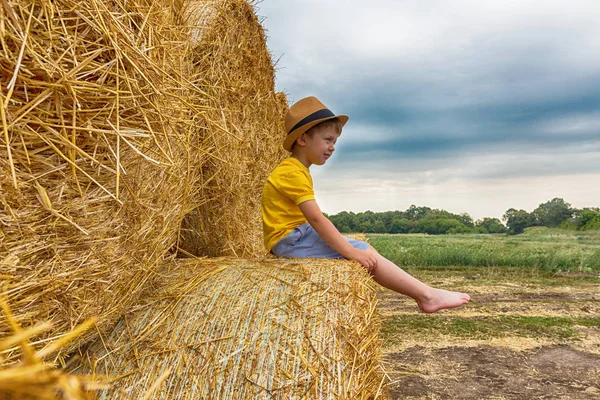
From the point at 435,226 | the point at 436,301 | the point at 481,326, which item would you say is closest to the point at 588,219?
the point at 435,226

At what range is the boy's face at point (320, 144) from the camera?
2.74m

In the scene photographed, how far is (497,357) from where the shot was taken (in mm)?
3070

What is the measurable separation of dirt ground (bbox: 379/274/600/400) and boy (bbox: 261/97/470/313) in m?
0.46

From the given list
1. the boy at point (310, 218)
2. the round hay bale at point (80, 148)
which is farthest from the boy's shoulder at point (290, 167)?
the round hay bale at point (80, 148)

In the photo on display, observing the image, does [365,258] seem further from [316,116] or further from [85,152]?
[85,152]

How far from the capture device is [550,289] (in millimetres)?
5434

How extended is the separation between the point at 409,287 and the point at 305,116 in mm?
1136

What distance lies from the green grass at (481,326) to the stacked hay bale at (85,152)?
230 centimetres

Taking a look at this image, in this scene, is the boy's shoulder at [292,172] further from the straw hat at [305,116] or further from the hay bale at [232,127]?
the hay bale at [232,127]

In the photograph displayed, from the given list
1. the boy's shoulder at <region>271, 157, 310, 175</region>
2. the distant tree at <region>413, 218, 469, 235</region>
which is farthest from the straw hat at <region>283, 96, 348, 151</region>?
the distant tree at <region>413, 218, 469, 235</region>

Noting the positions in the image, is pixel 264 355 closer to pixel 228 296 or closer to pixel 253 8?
pixel 228 296

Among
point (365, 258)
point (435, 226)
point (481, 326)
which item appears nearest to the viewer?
point (365, 258)

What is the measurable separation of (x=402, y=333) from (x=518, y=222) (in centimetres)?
1319

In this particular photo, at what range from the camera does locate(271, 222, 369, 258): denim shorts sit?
254cm
